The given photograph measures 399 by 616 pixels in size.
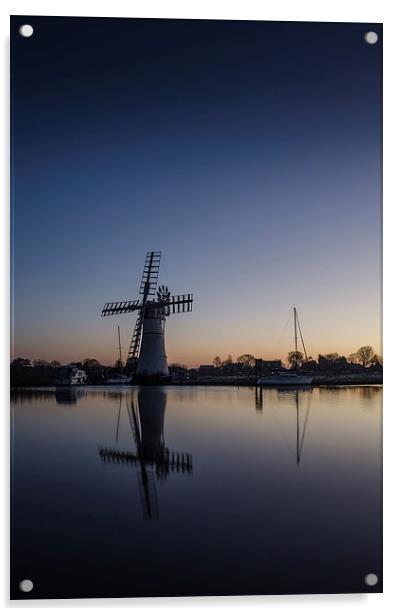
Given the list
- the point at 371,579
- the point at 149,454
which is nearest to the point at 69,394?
the point at 149,454

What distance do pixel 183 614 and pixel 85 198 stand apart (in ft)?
6.74

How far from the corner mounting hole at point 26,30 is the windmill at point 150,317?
47.2 inches

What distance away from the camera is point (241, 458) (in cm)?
365

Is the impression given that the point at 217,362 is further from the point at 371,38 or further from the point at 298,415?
the point at 371,38

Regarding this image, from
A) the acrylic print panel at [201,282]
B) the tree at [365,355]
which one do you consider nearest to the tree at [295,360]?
the acrylic print panel at [201,282]

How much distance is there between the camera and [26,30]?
Answer: 3490mm

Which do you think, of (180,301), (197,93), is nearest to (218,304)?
(180,301)

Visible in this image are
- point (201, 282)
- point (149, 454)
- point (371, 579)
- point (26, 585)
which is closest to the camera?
point (26, 585)

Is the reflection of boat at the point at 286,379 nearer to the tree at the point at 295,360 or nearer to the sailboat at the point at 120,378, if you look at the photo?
the tree at the point at 295,360

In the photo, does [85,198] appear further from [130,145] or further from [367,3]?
[367,3]

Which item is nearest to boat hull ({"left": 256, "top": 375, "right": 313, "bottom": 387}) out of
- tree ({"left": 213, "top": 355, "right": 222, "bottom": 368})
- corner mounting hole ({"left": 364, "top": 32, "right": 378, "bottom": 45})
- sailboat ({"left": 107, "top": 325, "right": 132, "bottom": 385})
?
tree ({"left": 213, "top": 355, "right": 222, "bottom": 368})

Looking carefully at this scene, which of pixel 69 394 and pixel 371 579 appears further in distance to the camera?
pixel 69 394

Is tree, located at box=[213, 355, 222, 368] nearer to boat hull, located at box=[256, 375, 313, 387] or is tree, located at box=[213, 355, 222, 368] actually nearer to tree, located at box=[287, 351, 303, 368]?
boat hull, located at box=[256, 375, 313, 387]

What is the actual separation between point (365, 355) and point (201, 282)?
2.95 feet
